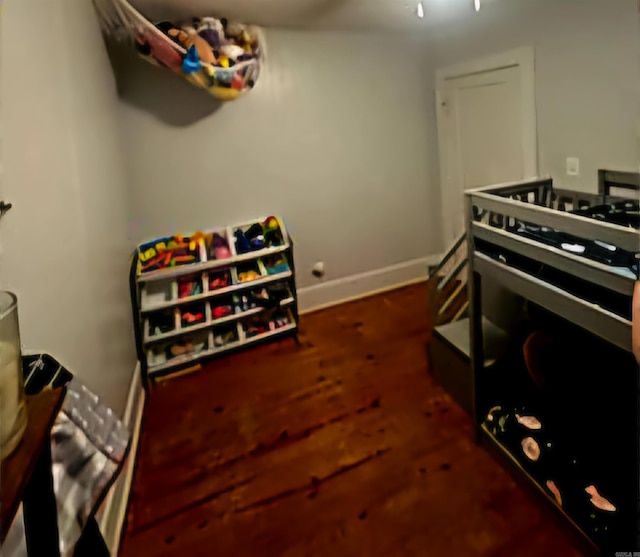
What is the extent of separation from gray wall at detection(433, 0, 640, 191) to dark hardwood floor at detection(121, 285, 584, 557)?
57.6 inches

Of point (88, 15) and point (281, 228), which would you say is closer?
point (88, 15)

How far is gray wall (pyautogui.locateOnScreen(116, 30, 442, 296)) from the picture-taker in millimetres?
2984

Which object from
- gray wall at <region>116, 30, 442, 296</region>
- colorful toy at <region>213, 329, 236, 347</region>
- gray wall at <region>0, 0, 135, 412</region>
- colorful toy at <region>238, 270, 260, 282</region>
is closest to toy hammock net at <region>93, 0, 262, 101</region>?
gray wall at <region>0, 0, 135, 412</region>

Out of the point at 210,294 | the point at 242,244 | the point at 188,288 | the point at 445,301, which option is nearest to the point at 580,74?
the point at 445,301

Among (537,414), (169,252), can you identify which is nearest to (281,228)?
(169,252)

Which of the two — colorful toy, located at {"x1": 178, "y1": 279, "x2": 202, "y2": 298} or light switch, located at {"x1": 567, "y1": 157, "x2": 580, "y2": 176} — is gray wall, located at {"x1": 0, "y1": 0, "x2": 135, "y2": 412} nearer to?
colorful toy, located at {"x1": 178, "y1": 279, "x2": 202, "y2": 298}

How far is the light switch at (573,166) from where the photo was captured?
100 inches

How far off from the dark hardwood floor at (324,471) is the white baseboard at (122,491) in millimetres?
47

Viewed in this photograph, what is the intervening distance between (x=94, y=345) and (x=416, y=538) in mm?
1321

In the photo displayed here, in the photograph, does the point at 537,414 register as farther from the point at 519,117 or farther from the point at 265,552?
the point at 519,117

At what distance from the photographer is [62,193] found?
1.40 m

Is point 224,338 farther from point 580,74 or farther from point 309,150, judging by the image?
point 580,74

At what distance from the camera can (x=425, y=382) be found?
8.14ft

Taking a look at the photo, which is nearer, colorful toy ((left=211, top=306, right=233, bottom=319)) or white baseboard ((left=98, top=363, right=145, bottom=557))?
white baseboard ((left=98, top=363, right=145, bottom=557))
